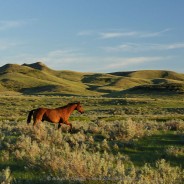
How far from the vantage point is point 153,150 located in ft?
47.6

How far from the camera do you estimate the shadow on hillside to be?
12758mm

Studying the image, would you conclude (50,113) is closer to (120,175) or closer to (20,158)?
(20,158)

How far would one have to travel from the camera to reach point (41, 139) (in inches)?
631

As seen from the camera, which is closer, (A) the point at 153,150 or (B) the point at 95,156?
(B) the point at 95,156

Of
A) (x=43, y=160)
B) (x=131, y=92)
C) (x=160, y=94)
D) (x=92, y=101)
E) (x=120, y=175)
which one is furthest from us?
(x=131, y=92)

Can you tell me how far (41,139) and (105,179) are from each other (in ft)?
24.6

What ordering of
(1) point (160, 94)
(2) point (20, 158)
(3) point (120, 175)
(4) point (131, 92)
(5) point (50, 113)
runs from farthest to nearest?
(4) point (131, 92)
(1) point (160, 94)
(5) point (50, 113)
(2) point (20, 158)
(3) point (120, 175)

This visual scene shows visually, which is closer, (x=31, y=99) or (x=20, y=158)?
(x=20, y=158)

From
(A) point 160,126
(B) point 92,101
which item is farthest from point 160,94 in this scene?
(A) point 160,126

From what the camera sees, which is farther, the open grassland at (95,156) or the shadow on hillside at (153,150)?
the shadow on hillside at (153,150)

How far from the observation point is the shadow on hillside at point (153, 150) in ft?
41.9

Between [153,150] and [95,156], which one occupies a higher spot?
[95,156]

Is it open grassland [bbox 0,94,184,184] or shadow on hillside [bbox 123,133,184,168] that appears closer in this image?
open grassland [bbox 0,94,184,184]

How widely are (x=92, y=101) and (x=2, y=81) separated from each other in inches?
3968
